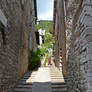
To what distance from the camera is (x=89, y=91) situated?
2070 mm

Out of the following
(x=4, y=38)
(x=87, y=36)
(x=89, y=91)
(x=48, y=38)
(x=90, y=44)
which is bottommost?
(x=89, y=91)

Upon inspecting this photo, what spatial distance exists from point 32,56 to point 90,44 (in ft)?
24.2

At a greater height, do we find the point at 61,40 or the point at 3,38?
the point at 61,40

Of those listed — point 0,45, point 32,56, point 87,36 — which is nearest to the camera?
point 87,36

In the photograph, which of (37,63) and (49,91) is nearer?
(49,91)

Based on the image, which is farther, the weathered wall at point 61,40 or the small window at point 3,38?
the weathered wall at point 61,40

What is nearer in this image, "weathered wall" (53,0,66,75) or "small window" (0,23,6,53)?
"small window" (0,23,6,53)

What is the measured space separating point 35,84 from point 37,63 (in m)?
3.24

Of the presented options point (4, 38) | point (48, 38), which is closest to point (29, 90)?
point (4, 38)

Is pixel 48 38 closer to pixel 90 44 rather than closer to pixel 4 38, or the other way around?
pixel 4 38

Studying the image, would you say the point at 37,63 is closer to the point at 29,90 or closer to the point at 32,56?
the point at 32,56

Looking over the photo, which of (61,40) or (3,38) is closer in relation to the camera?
(3,38)

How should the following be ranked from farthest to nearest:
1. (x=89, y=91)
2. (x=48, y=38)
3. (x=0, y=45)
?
(x=48, y=38)
(x=0, y=45)
(x=89, y=91)

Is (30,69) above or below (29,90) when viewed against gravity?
above
